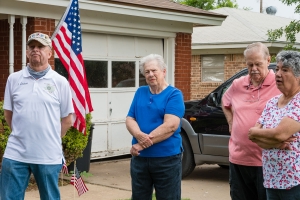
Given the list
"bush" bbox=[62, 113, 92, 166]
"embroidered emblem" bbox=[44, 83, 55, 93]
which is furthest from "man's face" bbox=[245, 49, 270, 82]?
"bush" bbox=[62, 113, 92, 166]

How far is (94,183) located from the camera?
993 centimetres

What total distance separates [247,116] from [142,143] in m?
0.98

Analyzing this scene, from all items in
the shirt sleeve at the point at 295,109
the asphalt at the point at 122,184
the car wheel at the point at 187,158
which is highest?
the shirt sleeve at the point at 295,109

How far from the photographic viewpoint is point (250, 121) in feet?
18.2

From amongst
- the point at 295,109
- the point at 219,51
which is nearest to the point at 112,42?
the point at 295,109

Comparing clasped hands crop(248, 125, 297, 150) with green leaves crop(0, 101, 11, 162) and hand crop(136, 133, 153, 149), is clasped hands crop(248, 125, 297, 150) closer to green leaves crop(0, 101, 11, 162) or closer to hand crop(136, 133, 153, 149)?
hand crop(136, 133, 153, 149)

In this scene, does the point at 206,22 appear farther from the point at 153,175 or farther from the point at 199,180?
the point at 153,175

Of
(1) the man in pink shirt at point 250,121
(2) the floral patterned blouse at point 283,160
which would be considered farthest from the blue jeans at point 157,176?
(2) the floral patterned blouse at point 283,160

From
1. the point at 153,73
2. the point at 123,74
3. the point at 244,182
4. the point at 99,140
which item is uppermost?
the point at 123,74

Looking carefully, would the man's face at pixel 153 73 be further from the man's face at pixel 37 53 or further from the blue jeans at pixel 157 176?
the man's face at pixel 37 53

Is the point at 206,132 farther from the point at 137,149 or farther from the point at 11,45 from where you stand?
the point at 137,149

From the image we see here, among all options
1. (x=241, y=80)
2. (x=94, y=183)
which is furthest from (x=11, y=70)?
(x=241, y=80)

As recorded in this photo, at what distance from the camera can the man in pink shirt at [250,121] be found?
5531 millimetres

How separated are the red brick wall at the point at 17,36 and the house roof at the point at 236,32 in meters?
9.66
